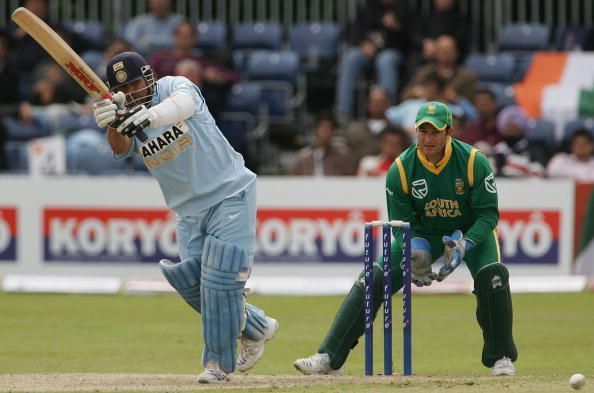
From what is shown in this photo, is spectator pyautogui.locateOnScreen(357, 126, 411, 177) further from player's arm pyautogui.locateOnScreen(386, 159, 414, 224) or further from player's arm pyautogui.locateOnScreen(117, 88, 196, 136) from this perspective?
player's arm pyautogui.locateOnScreen(117, 88, 196, 136)

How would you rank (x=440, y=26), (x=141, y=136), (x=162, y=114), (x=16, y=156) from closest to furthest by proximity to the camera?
(x=162, y=114)
(x=141, y=136)
(x=16, y=156)
(x=440, y=26)

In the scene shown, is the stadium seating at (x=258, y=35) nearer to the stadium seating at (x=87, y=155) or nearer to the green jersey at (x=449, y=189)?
the stadium seating at (x=87, y=155)

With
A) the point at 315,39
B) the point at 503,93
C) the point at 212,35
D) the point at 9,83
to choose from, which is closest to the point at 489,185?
the point at 503,93

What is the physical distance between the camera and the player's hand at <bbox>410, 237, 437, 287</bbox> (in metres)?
8.80

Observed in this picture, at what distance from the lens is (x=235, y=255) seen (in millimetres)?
8547

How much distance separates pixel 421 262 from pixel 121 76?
2.30 metres

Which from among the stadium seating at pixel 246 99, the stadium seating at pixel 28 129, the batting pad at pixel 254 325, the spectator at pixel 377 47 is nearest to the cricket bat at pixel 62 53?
the batting pad at pixel 254 325

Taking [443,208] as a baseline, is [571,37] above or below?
above

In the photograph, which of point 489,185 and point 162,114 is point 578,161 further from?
point 162,114

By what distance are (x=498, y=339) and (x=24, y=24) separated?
12.4 feet

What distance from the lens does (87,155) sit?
16.3 metres

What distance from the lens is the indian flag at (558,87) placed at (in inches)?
682

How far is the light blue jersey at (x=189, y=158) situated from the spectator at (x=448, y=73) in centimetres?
811

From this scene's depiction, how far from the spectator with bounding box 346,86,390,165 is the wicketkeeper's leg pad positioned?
22.9 feet
